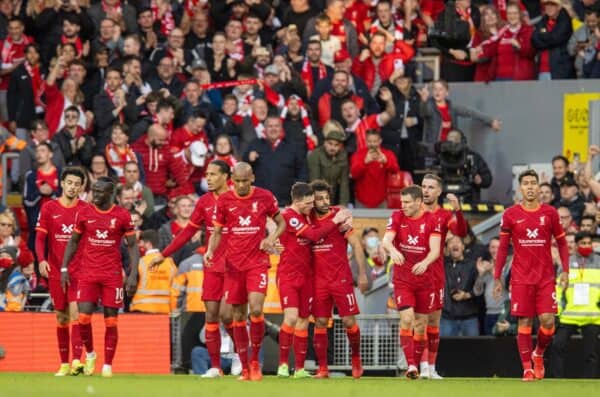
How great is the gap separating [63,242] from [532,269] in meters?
5.56

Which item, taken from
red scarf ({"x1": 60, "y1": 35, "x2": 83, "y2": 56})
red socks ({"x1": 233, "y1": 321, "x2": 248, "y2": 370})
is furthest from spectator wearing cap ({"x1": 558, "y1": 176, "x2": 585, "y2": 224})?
red scarf ({"x1": 60, "y1": 35, "x2": 83, "y2": 56})

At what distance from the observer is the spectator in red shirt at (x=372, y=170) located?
27.1 metres

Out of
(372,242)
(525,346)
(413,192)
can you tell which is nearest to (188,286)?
(372,242)

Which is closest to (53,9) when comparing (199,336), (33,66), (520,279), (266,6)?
(33,66)

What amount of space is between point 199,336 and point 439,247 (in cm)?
461

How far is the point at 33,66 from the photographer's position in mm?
29078

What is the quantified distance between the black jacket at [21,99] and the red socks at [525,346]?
11295 mm

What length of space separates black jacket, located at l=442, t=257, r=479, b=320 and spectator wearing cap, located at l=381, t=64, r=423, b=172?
383 centimetres

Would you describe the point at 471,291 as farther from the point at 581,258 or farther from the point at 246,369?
the point at 246,369

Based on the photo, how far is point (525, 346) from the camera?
68.0 feet

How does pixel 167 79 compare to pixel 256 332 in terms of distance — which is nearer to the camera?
pixel 256 332

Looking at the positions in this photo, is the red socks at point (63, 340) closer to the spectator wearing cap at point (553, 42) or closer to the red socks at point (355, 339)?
the red socks at point (355, 339)

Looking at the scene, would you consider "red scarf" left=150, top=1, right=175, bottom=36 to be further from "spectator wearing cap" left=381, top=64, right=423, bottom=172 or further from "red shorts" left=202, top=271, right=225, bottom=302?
"red shorts" left=202, top=271, right=225, bottom=302

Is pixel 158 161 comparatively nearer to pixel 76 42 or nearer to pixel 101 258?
pixel 76 42
